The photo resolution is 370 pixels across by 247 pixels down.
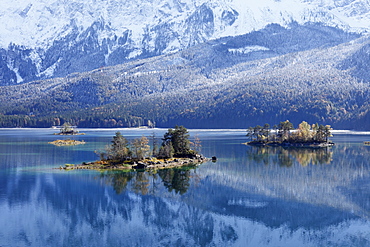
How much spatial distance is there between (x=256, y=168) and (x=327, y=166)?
1353 centimetres

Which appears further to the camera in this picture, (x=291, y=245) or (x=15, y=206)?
(x=15, y=206)

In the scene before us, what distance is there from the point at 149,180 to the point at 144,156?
20.8m

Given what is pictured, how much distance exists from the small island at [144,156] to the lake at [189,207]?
5958 mm

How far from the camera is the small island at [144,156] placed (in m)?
93.3

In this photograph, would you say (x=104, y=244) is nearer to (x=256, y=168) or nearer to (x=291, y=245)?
(x=291, y=245)

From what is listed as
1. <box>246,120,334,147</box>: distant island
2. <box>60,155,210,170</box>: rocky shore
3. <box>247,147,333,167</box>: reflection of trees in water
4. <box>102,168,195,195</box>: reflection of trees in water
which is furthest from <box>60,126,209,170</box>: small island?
<box>246,120,334,147</box>: distant island

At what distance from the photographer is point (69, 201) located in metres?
64.1

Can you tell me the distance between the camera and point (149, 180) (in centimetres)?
7869

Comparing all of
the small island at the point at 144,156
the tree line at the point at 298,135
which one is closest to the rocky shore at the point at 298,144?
the tree line at the point at 298,135

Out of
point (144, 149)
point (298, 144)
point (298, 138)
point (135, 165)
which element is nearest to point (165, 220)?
point (135, 165)

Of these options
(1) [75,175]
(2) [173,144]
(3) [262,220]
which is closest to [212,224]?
(3) [262,220]

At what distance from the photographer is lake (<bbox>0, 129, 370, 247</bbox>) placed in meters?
50.5

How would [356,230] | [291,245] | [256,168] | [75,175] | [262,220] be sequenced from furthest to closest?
[256,168], [75,175], [262,220], [356,230], [291,245]

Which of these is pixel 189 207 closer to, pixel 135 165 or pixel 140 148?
pixel 135 165
